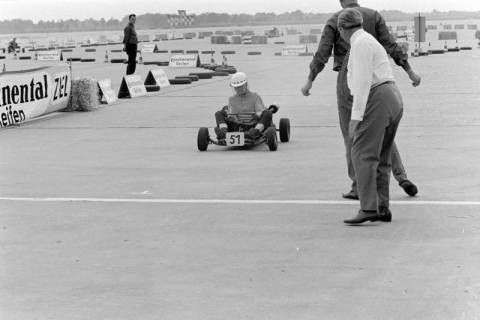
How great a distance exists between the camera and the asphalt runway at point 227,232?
20.1 ft

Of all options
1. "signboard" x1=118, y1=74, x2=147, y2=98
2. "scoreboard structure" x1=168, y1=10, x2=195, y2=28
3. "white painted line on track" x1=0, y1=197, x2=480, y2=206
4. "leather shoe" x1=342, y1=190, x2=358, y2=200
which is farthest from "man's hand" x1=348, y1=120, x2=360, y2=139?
"scoreboard structure" x1=168, y1=10, x2=195, y2=28

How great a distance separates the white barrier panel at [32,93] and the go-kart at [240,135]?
5.07 meters

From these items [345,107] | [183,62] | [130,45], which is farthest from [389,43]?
[183,62]

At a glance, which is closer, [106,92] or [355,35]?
[355,35]

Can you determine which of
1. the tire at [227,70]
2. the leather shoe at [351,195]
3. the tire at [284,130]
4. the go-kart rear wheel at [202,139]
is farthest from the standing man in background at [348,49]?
the tire at [227,70]

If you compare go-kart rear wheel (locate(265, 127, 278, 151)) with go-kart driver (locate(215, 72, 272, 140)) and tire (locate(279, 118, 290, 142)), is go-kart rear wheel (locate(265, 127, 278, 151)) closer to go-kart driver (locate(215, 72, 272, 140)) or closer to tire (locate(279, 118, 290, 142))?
go-kart driver (locate(215, 72, 272, 140))

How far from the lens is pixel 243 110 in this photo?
13969 mm

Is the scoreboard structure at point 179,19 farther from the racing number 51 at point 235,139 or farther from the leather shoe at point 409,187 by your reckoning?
the leather shoe at point 409,187

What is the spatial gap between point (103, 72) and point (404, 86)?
48.5 feet

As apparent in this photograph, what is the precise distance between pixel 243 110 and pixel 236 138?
2.07ft

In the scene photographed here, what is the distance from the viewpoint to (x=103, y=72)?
125 feet

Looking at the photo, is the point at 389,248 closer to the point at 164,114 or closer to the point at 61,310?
the point at 61,310

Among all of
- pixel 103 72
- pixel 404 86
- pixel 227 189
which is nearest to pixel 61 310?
pixel 227 189

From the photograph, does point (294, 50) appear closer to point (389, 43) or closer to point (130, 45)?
point (130, 45)
